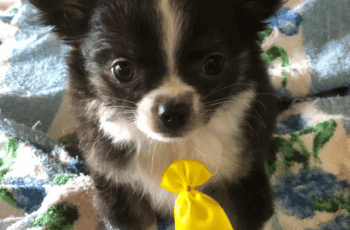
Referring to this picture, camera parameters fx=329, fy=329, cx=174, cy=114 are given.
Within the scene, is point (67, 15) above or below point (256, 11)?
below

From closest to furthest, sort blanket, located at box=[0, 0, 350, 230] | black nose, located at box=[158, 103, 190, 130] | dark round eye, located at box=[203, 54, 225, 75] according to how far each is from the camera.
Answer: black nose, located at box=[158, 103, 190, 130] < dark round eye, located at box=[203, 54, 225, 75] < blanket, located at box=[0, 0, 350, 230]

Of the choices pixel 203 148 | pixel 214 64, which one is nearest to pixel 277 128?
pixel 203 148

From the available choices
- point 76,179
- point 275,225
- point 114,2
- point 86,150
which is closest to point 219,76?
point 114,2

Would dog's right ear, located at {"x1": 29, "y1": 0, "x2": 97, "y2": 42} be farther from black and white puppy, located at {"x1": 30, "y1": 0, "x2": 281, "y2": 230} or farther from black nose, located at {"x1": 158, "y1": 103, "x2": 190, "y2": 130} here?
black nose, located at {"x1": 158, "y1": 103, "x2": 190, "y2": 130}

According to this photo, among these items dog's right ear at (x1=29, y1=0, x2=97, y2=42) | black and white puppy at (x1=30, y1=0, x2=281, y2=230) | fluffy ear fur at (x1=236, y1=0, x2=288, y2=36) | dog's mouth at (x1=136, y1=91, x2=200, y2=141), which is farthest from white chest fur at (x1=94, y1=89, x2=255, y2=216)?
dog's right ear at (x1=29, y1=0, x2=97, y2=42)

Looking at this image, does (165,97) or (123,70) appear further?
(123,70)

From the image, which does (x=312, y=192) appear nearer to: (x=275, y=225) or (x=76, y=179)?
(x=275, y=225)

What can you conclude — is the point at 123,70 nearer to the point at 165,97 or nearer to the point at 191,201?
the point at 165,97
